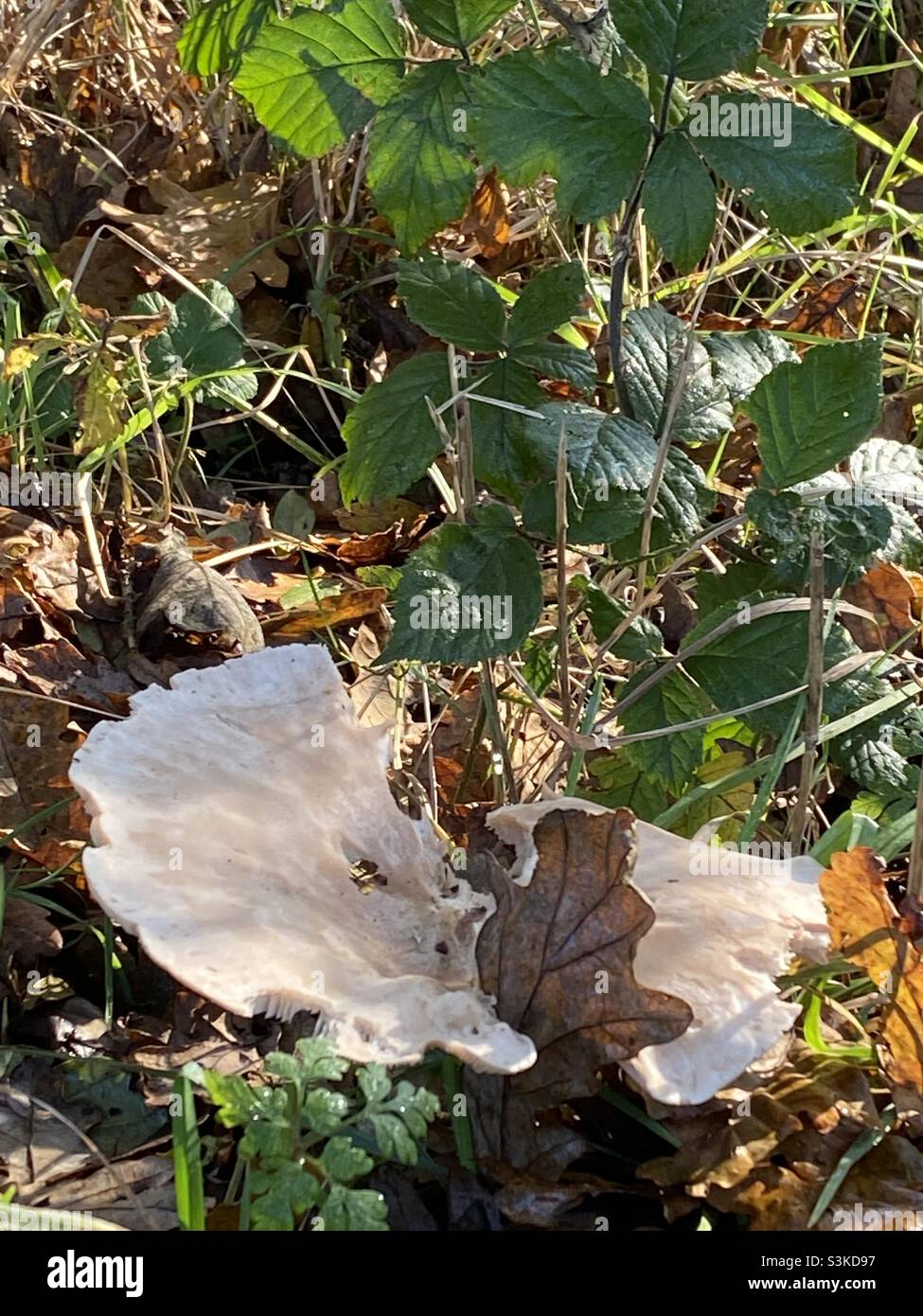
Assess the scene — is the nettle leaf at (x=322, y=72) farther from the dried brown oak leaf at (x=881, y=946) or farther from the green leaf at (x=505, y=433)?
the dried brown oak leaf at (x=881, y=946)

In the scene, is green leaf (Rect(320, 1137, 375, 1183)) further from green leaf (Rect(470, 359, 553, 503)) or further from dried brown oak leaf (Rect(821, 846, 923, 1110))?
green leaf (Rect(470, 359, 553, 503))

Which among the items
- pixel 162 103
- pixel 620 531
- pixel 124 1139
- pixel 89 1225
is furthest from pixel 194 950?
pixel 162 103

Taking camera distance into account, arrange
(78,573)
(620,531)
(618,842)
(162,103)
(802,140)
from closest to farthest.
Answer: (618,842) → (802,140) → (620,531) → (78,573) → (162,103)

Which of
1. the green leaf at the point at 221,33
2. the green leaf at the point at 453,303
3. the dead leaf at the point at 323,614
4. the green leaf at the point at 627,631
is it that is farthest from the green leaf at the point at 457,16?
the dead leaf at the point at 323,614

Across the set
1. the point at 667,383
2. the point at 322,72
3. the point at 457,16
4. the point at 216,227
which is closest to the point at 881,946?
the point at 667,383

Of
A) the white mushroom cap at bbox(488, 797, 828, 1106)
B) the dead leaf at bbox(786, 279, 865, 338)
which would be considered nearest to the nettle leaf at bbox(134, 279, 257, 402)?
the dead leaf at bbox(786, 279, 865, 338)
